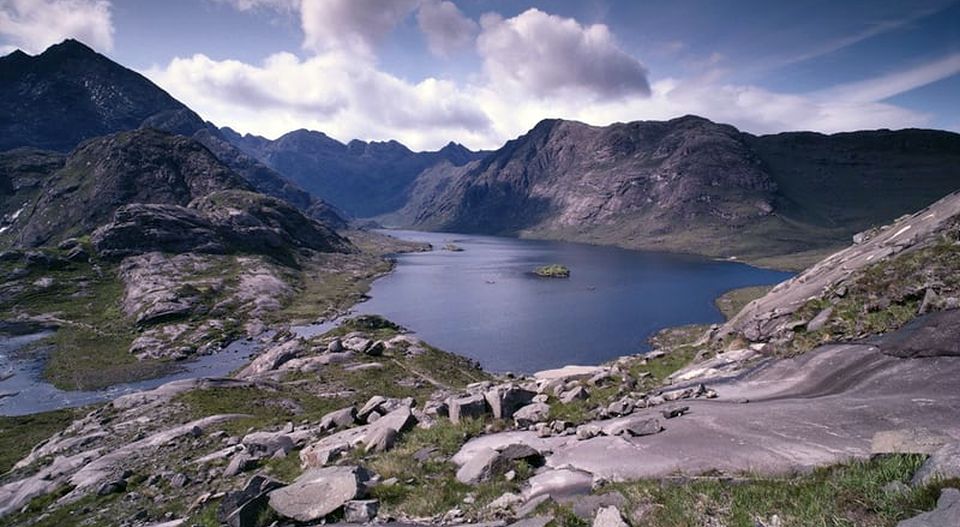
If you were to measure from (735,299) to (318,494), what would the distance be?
17009 centimetres

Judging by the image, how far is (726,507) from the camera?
10305 mm

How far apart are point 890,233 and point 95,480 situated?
58.1m

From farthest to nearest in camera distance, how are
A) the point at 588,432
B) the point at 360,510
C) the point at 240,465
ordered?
1. the point at 240,465
2. the point at 588,432
3. the point at 360,510

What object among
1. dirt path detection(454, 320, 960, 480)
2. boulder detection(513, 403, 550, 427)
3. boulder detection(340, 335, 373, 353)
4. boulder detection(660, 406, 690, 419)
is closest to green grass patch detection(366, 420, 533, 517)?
dirt path detection(454, 320, 960, 480)

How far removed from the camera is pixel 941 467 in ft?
28.6

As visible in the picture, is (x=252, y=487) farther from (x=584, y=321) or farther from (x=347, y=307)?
(x=347, y=307)

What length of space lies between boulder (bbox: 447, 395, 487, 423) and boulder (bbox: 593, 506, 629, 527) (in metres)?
13.3

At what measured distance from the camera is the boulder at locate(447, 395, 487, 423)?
23484 millimetres

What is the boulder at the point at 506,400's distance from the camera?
23.6 m

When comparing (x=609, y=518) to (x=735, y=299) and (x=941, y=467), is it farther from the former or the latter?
(x=735, y=299)

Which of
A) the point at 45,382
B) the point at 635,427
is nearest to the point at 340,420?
the point at 635,427

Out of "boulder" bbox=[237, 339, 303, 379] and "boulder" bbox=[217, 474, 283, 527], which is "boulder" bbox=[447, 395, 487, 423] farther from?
"boulder" bbox=[237, 339, 303, 379]

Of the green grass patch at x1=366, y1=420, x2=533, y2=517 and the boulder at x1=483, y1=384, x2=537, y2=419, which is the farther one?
the boulder at x1=483, y1=384, x2=537, y2=419

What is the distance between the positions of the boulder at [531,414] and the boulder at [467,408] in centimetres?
180
